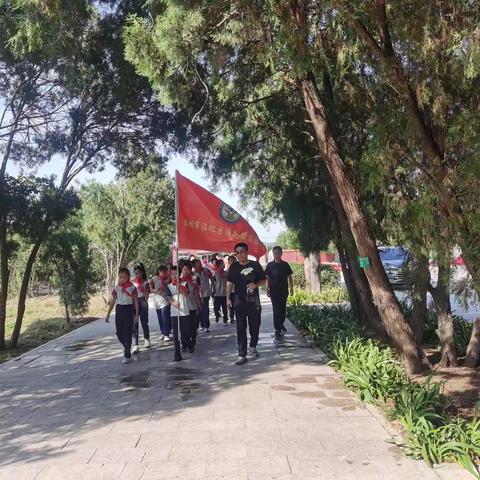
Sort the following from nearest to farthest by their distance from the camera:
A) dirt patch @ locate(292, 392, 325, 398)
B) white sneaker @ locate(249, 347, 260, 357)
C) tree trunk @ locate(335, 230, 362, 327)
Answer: dirt patch @ locate(292, 392, 325, 398) < white sneaker @ locate(249, 347, 260, 357) < tree trunk @ locate(335, 230, 362, 327)

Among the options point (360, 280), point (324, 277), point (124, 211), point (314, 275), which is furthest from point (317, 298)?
point (124, 211)

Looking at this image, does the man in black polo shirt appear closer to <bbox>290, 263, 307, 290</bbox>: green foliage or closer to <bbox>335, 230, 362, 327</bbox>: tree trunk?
<bbox>335, 230, 362, 327</bbox>: tree trunk

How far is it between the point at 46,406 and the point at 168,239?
934 inches

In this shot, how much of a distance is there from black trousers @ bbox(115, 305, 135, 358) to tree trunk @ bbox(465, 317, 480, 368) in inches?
208

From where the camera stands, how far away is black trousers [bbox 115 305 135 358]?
9.52 metres

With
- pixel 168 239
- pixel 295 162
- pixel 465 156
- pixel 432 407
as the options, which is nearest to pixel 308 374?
pixel 432 407

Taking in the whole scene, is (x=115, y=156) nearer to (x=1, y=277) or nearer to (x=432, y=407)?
(x=1, y=277)

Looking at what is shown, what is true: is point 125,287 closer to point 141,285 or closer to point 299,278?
point 141,285

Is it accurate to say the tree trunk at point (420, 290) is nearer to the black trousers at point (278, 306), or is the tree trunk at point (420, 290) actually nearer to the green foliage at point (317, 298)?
the black trousers at point (278, 306)

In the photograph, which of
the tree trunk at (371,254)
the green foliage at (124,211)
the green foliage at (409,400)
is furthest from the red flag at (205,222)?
the green foliage at (124,211)

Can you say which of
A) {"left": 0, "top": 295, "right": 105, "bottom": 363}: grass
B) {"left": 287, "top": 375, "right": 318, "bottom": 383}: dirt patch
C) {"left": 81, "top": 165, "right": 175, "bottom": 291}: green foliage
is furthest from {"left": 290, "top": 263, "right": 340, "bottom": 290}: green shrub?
{"left": 287, "top": 375, "right": 318, "bottom": 383}: dirt patch

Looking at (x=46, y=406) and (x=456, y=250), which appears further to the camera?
(x=46, y=406)

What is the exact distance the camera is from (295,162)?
11.9 meters

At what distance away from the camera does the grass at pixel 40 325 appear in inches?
505
